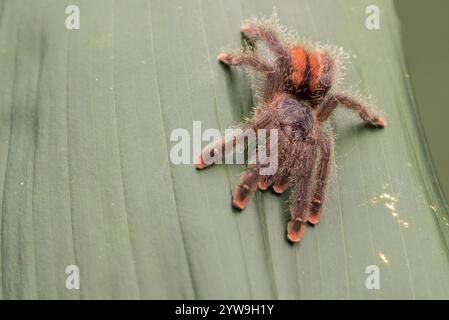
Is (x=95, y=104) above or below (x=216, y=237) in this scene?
above

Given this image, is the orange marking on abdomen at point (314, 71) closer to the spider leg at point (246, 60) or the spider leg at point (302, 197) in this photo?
the spider leg at point (246, 60)

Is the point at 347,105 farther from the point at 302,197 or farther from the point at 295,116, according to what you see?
the point at 302,197

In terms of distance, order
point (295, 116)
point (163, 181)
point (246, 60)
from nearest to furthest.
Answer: point (163, 181), point (295, 116), point (246, 60)

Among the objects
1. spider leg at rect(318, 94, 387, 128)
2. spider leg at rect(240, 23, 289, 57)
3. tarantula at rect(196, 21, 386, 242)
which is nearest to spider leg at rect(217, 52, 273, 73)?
tarantula at rect(196, 21, 386, 242)

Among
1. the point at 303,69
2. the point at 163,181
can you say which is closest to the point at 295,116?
the point at 303,69

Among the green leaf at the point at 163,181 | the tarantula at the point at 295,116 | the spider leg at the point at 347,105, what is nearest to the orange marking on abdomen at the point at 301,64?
the tarantula at the point at 295,116

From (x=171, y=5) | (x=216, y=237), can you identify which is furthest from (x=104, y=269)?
(x=171, y=5)
